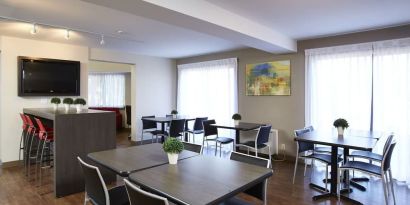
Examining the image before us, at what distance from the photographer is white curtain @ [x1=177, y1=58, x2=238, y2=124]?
5.69 m

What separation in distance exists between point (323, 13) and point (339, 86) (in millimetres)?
1613

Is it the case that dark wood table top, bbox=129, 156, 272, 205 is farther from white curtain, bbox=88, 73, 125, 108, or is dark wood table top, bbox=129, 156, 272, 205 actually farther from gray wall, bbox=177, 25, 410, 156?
white curtain, bbox=88, 73, 125, 108

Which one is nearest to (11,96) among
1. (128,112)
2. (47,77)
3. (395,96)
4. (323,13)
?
(47,77)

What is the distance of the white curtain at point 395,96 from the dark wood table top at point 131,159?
127 inches

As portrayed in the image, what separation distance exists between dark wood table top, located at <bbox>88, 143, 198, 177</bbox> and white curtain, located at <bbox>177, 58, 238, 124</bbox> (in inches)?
130

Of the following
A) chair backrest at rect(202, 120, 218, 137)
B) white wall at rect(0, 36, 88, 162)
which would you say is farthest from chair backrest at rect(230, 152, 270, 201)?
white wall at rect(0, 36, 88, 162)

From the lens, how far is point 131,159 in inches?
84.4

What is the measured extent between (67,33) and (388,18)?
15.6 feet

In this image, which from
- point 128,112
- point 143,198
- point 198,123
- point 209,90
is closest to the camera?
point 143,198

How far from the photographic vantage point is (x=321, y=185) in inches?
139

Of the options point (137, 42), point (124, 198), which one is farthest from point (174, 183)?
point (137, 42)

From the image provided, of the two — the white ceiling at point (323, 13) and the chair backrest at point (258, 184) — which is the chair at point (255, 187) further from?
the white ceiling at point (323, 13)

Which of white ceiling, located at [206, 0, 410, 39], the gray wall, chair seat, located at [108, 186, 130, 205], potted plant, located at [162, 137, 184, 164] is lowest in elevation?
chair seat, located at [108, 186, 130, 205]

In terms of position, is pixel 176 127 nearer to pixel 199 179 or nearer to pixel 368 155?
pixel 368 155
